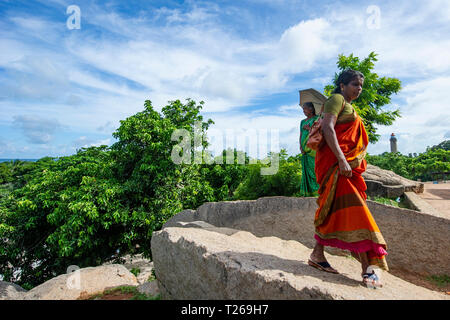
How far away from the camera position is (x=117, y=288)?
499 cm

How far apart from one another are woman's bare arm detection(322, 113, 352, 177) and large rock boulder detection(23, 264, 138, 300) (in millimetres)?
4803

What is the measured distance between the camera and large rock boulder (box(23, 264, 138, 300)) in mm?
4836

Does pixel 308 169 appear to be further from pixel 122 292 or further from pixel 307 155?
pixel 122 292

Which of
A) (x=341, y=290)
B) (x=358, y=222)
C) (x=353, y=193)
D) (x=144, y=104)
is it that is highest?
(x=144, y=104)

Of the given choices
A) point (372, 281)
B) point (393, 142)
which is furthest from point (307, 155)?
point (393, 142)

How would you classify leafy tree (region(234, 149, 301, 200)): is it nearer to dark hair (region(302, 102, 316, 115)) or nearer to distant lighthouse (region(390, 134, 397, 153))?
dark hair (region(302, 102, 316, 115))

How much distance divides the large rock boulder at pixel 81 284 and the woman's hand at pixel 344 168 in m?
4.78

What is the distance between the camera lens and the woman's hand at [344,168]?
271cm
